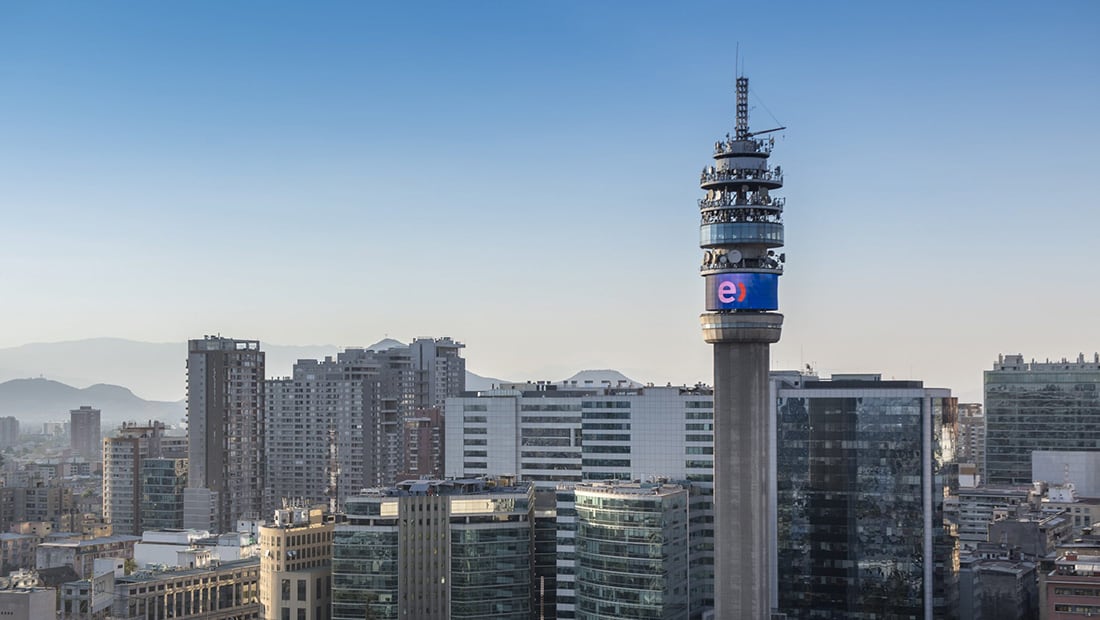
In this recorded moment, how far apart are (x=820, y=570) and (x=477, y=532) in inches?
1593

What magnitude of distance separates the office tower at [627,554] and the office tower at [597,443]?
759 cm

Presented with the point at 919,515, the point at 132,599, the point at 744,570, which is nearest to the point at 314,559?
the point at 132,599

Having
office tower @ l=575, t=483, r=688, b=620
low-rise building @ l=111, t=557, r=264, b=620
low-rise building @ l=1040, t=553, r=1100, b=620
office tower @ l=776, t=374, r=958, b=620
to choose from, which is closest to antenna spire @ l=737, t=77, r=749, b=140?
office tower @ l=776, t=374, r=958, b=620

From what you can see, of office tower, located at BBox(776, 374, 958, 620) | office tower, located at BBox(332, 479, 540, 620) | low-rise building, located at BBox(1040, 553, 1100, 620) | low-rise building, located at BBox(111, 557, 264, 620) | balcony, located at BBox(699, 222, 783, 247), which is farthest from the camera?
low-rise building, located at BBox(111, 557, 264, 620)

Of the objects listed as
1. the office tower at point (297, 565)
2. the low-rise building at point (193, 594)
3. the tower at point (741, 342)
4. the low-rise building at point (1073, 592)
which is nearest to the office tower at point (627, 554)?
the tower at point (741, 342)

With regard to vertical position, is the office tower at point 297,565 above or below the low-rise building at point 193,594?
above

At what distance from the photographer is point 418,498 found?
517ft

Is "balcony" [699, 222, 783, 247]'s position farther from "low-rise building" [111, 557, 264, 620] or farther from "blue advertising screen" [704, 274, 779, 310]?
"low-rise building" [111, 557, 264, 620]

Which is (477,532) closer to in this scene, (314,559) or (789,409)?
(314,559)

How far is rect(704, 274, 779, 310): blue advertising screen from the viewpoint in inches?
5758

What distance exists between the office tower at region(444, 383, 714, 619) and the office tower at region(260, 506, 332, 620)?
28098 mm

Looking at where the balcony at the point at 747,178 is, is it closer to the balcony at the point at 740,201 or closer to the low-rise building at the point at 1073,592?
the balcony at the point at 740,201

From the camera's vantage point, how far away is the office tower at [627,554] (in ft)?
479

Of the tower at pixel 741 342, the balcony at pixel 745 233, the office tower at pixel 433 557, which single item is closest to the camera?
the tower at pixel 741 342
